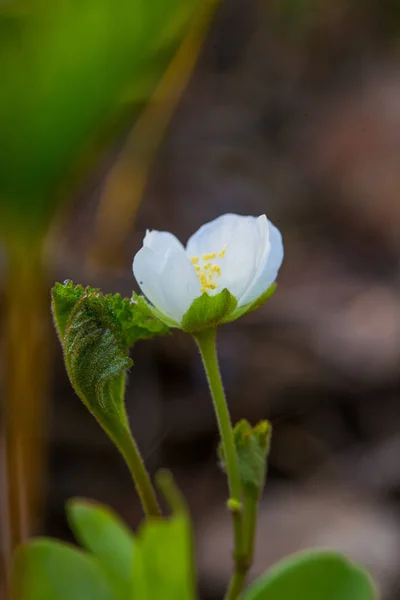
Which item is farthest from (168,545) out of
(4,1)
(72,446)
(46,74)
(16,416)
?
(72,446)

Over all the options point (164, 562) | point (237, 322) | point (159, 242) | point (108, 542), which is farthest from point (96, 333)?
point (237, 322)

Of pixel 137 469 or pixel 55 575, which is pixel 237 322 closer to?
pixel 55 575

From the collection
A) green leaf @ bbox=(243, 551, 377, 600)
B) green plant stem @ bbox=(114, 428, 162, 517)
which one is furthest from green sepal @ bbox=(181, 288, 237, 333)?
green leaf @ bbox=(243, 551, 377, 600)

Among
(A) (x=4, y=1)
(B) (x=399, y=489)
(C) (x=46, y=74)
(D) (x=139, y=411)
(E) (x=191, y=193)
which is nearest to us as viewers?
(C) (x=46, y=74)

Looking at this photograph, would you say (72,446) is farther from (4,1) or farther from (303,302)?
(4,1)

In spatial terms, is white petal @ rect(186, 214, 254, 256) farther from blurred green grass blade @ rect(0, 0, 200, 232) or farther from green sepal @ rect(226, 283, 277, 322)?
blurred green grass blade @ rect(0, 0, 200, 232)
